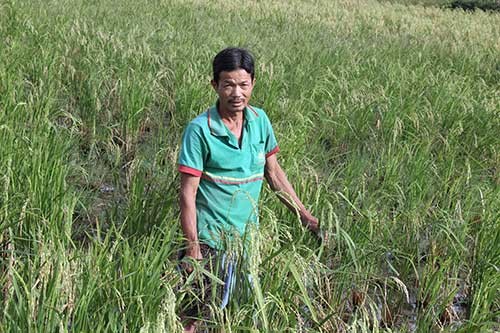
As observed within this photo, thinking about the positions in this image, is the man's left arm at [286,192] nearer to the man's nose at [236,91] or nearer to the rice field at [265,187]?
the rice field at [265,187]

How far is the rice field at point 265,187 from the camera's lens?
6.16 ft

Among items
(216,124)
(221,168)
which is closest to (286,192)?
(221,168)

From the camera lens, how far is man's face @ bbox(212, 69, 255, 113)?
1992 mm

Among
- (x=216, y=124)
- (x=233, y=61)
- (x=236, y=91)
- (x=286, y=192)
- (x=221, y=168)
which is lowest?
(x=286, y=192)

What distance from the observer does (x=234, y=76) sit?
199cm

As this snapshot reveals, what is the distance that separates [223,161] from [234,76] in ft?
1.03

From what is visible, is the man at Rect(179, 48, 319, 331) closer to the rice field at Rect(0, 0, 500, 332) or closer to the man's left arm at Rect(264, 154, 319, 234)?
the man's left arm at Rect(264, 154, 319, 234)

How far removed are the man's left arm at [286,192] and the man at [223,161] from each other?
19 millimetres

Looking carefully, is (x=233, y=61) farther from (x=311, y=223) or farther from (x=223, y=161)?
(x=311, y=223)

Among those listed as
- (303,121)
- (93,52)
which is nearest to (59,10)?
(93,52)

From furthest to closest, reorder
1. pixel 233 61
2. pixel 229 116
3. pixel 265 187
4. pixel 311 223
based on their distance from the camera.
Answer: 1. pixel 265 187
2. pixel 311 223
3. pixel 229 116
4. pixel 233 61

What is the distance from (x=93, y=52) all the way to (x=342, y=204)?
10.4 ft

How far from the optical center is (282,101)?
448cm

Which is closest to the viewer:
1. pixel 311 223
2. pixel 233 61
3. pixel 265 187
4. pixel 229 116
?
pixel 233 61
